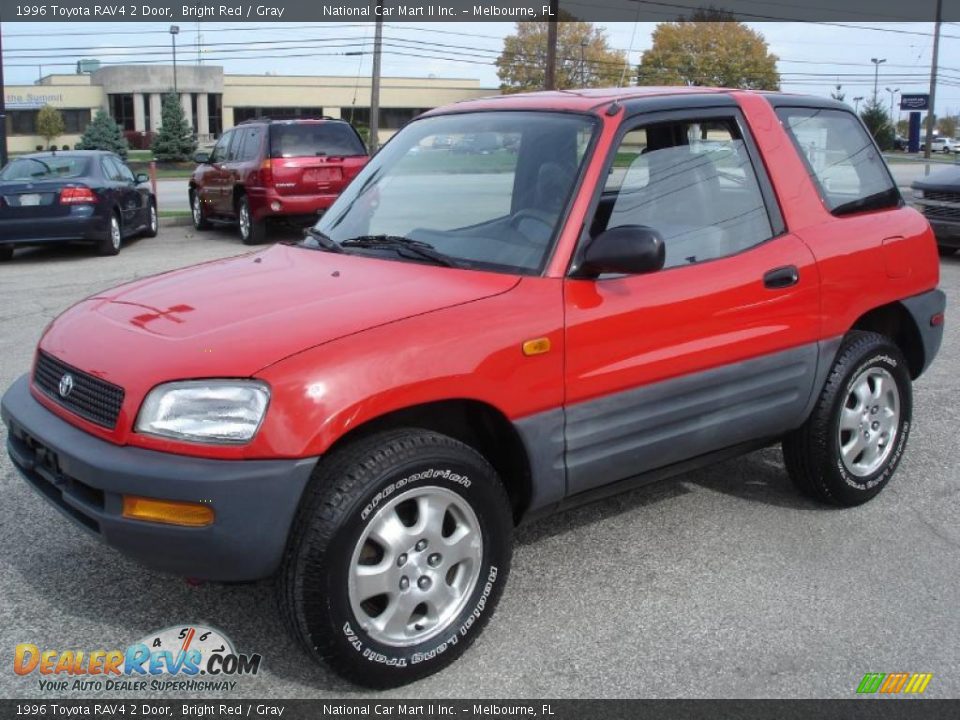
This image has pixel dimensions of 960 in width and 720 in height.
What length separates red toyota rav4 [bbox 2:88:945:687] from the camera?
2.88 meters

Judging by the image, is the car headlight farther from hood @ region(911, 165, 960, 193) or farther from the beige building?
the beige building

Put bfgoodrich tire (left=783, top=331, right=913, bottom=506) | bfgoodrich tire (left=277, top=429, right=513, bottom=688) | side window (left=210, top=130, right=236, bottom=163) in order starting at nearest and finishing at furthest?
bfgoodrich tire (left=277, top=429, right=513, bottom=688) < bfgoodrich tire (left=783, top=331, right=913, bottom=506) < side window (left=210, top=130, right=236, bottom=163)

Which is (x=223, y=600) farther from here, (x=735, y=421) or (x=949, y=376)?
(x=949, y=376)

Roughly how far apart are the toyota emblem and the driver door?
5.38ft

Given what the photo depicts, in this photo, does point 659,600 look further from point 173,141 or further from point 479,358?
point 173,141

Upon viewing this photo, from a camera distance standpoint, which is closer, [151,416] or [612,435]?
[151,416]

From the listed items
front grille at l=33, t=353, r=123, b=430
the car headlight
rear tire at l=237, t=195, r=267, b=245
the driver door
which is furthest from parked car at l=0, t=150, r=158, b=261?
the car headlight

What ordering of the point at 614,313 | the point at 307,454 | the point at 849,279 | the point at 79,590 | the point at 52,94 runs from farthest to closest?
1. the point at 52,94
2. the point at 849,279
3. the point at 79,590
4. the point at 614,313
5. the point at 307,454

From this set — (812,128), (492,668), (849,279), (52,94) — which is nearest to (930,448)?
(849,279)

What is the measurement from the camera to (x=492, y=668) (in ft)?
10.6

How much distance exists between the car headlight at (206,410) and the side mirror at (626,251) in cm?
124

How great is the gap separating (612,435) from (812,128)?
6.43 ft

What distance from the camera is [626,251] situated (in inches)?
132

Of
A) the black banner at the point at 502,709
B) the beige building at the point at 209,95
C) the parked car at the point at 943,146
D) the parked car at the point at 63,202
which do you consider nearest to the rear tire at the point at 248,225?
the parked car at the point at 63,202
